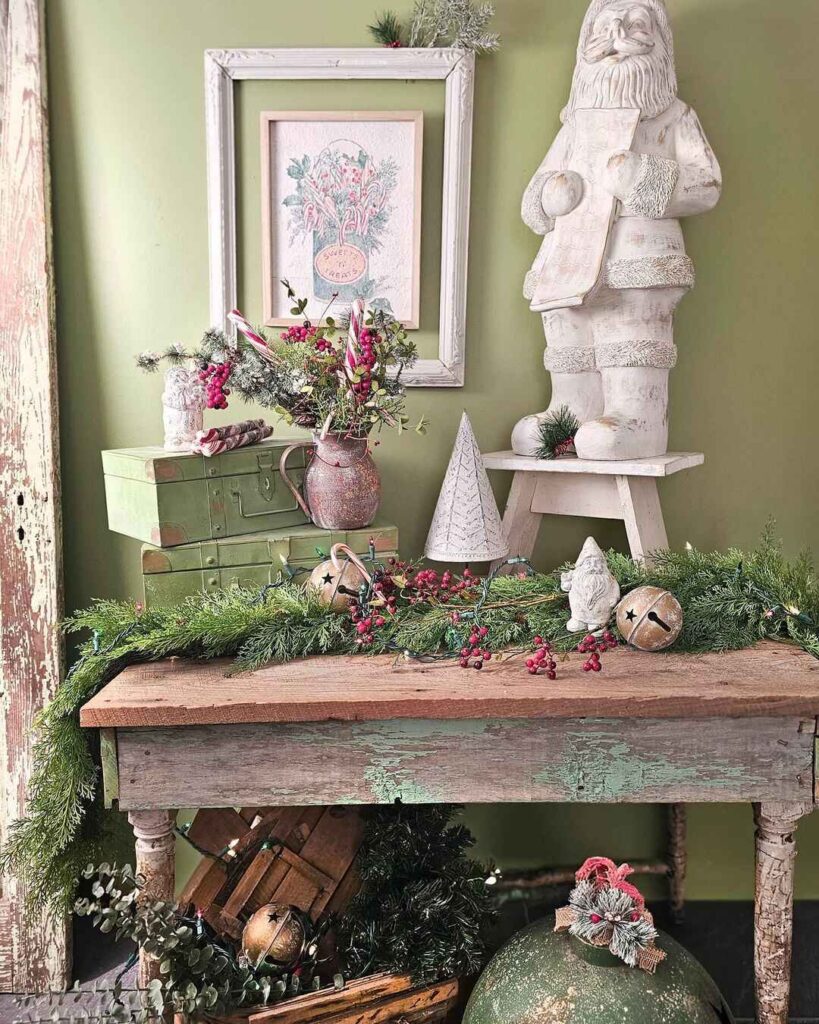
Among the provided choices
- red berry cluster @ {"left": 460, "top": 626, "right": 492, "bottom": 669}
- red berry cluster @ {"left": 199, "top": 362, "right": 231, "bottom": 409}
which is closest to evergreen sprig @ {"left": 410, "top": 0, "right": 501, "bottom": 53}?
red berry cluster @ {"left": 199, "top": 362, "right": 231, "bottom": 409}

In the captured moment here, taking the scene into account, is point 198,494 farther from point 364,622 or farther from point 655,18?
point 655,18

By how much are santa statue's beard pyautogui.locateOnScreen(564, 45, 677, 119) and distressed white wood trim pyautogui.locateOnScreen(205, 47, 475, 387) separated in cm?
27

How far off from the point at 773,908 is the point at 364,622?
2.56 feet

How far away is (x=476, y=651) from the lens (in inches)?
52.1

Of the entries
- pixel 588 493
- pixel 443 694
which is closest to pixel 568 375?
pixel 588 493

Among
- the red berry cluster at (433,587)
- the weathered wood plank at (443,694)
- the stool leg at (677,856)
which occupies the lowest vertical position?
the stool leg at (677,856)

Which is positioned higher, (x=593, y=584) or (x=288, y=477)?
(x=288, y=477)

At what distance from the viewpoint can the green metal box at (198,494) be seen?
1476mm

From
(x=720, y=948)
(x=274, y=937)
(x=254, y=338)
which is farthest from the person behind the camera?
(x=720, y=948)

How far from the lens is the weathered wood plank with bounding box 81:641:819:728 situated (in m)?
1.19

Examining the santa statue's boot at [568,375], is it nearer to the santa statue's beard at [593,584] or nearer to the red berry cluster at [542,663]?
the santa statue's beard at [593,584]

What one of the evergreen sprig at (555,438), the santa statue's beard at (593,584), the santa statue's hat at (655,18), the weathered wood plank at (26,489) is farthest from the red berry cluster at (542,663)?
the santa statue's hat at (655,18)

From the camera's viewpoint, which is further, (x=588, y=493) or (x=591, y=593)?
(x=588, y=493)

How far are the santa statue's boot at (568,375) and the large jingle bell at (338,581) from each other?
1.68 feet
